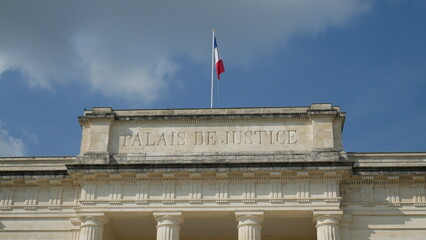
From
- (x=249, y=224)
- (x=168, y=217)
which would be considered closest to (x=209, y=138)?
(x=168, y=217)

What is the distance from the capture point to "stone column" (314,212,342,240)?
117 feet

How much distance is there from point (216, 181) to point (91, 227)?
6.97 metres

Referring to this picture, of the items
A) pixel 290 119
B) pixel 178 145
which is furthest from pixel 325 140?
pixel 178 145

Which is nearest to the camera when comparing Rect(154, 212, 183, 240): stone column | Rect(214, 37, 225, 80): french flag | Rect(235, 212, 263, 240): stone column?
Rect(235, 212, 263, 240): stone column

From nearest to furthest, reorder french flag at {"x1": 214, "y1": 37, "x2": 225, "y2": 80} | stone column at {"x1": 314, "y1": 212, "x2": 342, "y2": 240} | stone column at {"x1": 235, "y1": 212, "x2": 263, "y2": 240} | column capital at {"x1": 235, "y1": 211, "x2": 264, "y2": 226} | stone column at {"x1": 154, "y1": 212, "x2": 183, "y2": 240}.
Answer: stone column at {"x1": 314, "y1": 212, "x2": 342, "y2": 240}, stone column at {"x1": 235, "y1": 212, "x2": 263, "y2": 240}, column capital at {"x1": 235, "y1": 211, "x2": 264, "y2": 226}, stone column at {"x1": 154, "y1": 212, "x2": 183, "y2": 240}, french flag at {"x1": 214, "y1": 37, "x2": 225, "y2": 80}

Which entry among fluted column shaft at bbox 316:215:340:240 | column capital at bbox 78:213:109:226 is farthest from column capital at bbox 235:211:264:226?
column capital at bbox 78:213:109:226

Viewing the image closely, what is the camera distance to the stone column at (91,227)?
120 ft

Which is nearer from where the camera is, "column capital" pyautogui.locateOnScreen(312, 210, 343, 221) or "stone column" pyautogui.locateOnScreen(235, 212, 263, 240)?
"column capital" pyautogui.locateOnScreen(312, 210, 343, 221)

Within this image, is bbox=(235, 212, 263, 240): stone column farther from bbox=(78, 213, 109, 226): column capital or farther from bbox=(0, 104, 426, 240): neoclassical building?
bbox=(78, 213, 109, 226): column capital

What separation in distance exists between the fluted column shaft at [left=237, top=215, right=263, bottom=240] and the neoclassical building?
57 mm

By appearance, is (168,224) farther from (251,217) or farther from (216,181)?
(251,217)

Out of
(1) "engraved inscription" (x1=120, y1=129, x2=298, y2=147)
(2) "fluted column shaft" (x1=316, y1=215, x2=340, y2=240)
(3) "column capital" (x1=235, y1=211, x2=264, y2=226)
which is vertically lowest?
(2) "fluted column shaft" (x1=316, y1=215, x2=340, y2=240)

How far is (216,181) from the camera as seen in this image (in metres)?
A: 37.1

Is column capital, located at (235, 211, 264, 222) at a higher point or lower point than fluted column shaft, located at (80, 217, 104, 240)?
higher
